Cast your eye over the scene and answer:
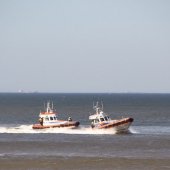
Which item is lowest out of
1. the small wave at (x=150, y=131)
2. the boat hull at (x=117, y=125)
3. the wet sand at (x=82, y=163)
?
the wet sand at (x=82, y=163)

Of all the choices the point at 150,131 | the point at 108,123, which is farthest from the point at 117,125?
the point at 150,131

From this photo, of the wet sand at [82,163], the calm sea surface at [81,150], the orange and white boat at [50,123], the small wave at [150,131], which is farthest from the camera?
the orange and white boat at [50,123]

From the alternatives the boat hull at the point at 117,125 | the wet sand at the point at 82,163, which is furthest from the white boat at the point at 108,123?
the wet sand at the point at 82,163

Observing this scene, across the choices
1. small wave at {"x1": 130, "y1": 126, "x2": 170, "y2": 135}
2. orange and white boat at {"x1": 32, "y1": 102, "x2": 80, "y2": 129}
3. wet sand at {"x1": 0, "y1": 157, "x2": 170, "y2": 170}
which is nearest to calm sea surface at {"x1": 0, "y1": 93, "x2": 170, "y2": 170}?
wet sand at {"x1": 0, "y1": 157, "x2": 170, "y2": 170}

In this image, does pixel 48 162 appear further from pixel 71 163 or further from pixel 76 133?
pixel 76 133

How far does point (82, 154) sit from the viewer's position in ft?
137

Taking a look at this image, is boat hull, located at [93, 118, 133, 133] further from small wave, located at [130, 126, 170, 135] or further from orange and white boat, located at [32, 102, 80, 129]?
orange and white boat, located at [32, 102, 80, 129]

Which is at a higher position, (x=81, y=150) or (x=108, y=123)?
(x=108, y=123)

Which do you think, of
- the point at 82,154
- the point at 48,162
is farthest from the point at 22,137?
the point at 48,162

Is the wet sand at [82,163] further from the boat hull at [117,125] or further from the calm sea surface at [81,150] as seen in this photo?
the boat hull at [117,125]

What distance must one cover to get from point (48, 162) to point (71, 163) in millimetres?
1303

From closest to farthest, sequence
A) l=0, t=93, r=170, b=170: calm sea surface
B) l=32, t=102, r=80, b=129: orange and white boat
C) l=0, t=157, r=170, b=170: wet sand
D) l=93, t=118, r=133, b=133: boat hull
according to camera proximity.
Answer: l=0, t=157, r=170, b=170: wet sand → l=0, t=93, r=170, b=170: calm sea surface → l=93, t=118, r=133, b=133: boat hull → l=32, t=102, r=80, b=129: orange and white boat

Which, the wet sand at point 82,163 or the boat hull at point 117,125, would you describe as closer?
the wet sand at point 82,163

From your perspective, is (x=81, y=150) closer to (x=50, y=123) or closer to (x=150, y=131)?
(x=50, y=123)
